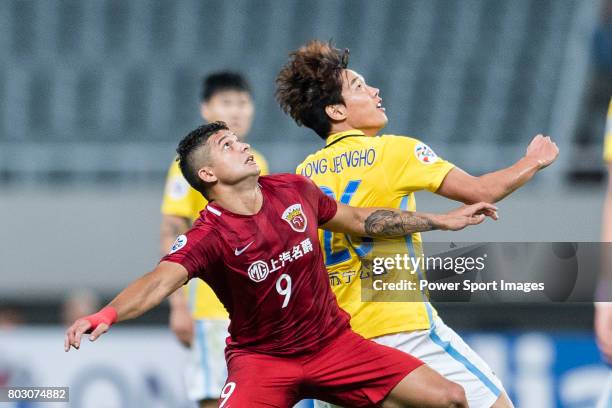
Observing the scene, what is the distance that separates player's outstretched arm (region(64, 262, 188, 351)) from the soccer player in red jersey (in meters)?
0.11

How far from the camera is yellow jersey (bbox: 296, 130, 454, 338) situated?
581 cm

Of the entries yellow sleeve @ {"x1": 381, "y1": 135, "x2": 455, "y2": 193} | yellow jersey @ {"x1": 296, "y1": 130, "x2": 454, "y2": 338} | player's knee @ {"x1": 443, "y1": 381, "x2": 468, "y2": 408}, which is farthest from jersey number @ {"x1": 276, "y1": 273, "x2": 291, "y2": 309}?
player's knee @ {"x1": 443, "y1": 381, "x2": 468, "y2": 408}

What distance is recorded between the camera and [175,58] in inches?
533

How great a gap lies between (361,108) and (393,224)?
72cm

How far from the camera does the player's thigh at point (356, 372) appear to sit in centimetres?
560

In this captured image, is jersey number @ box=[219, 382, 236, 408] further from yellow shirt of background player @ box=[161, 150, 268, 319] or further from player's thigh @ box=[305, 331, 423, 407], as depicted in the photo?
yellow shirt of background player @ box=[161, 150, 268, 319]

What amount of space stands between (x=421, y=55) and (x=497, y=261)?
7.38m

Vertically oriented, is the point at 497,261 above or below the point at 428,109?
below

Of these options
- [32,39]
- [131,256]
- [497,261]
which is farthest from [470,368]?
[32,39]

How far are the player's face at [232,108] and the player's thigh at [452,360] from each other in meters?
2.56

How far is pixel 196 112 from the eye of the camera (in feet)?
42.9

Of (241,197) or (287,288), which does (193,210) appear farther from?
(287,288)

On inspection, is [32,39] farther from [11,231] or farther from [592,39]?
[592,39]

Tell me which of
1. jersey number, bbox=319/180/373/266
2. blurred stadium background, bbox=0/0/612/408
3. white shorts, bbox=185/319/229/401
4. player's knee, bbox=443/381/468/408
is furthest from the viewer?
blurred stadium background, bbox=0/0/612/408
